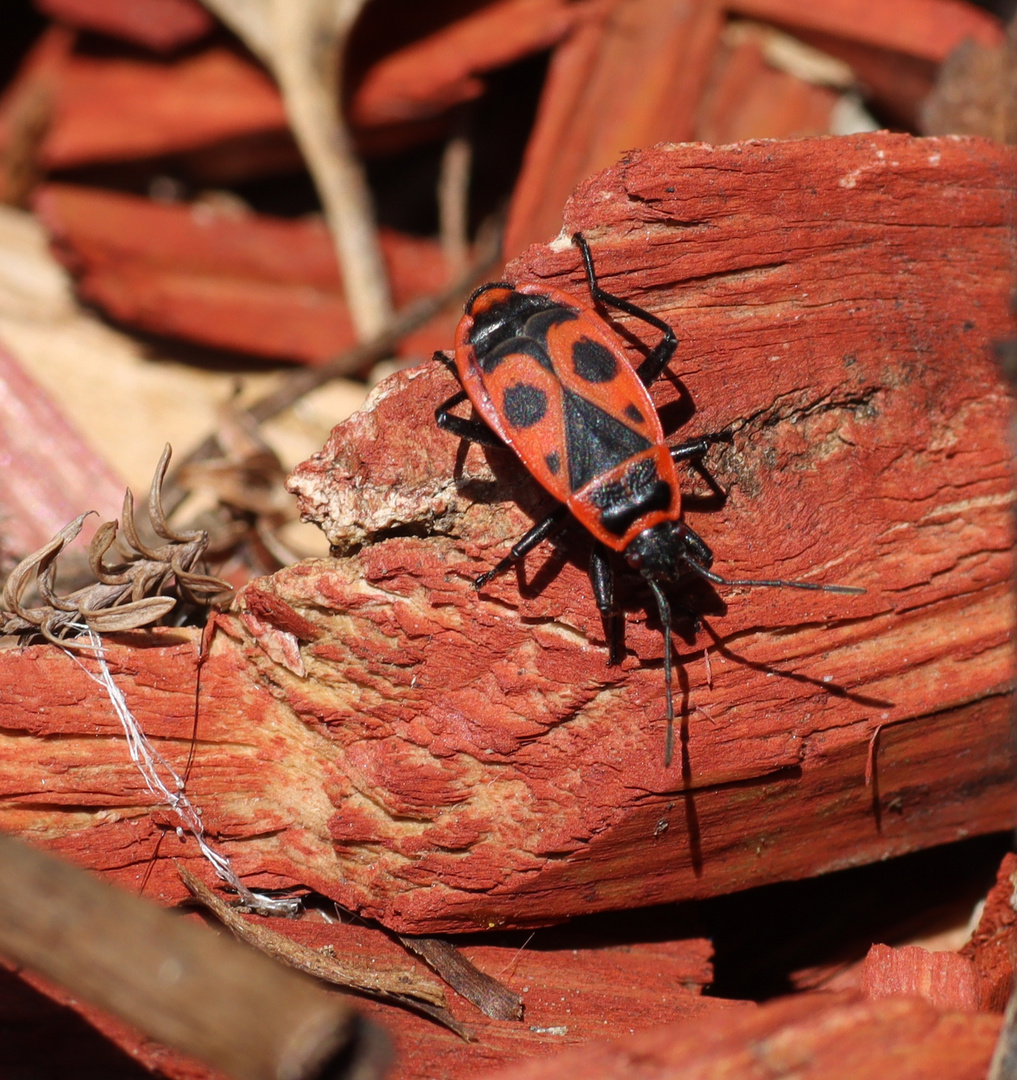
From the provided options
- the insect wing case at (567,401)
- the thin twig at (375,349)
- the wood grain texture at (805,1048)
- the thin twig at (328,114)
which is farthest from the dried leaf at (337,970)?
the thin twig at (328,114)

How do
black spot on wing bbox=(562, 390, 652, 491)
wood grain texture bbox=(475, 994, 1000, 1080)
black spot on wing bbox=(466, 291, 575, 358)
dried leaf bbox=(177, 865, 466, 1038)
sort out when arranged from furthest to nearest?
1. black spot on wing bbox=(466, 291, 575, 358)
2. black spot on wing bbox=(562, 390, 652, 491)
3. dried leaf bbox=(177, 865, 466, 1038)
4. wood grain texture bbox=(475, 994, 1000, 1080)

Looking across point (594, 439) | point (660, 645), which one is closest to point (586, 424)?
point (594, 439)

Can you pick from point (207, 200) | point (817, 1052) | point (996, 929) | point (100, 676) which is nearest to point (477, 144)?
point (207, 200)

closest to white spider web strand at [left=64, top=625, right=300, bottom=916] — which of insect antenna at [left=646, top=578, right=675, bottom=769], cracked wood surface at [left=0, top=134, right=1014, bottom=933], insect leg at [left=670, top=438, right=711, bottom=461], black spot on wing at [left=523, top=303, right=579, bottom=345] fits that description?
cracked wood surface at [left=0, top=134, right=1014, bottom=933]

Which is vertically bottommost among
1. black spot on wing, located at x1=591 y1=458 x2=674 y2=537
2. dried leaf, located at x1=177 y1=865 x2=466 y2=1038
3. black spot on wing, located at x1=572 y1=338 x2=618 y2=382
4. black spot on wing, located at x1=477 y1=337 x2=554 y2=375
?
dried leaf, located at x1=177 y1=865 x2=466 y2=1038

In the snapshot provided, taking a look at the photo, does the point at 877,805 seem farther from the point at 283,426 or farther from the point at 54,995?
the point at 283,426

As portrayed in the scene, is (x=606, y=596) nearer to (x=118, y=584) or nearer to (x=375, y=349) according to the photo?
(x=118, y=584)

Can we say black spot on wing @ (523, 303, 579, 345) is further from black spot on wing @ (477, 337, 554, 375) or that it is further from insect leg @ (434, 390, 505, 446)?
insect leg @ (434, 390, 505, 446)
